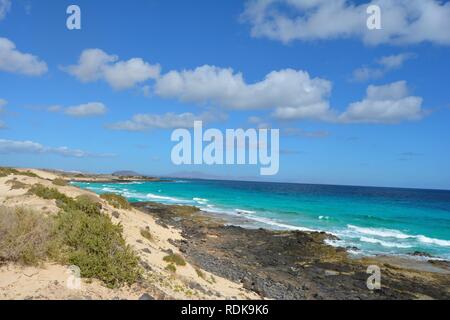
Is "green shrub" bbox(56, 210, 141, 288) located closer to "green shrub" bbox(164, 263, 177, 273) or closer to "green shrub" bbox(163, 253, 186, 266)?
"green shrub" bbox(164, 263, 177, 273)

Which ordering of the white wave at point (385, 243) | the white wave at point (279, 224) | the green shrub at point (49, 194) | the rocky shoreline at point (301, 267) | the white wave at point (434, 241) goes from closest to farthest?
1. the rocky shoreline at point (301, 267)
2. the green shrub at point (49, 194)
3. the white wave at point (385, 243)
4. the white wave at point (434, 241)
5. the white wave at point (279, 224)

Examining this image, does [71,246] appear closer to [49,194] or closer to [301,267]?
[49,194]

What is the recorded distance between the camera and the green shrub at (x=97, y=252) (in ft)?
33.1

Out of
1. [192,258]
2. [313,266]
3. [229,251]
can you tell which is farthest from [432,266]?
[192,258]

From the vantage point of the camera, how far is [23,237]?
Result: 396 inches

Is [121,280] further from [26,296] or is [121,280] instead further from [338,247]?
[338,247]

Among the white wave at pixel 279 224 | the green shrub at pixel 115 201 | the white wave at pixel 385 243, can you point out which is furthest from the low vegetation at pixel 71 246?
the white wave at pixel 279 224

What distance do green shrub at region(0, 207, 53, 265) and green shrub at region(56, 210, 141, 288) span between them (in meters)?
0.64

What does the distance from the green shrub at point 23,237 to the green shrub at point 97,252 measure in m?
0.64

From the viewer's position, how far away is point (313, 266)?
23.2 metres

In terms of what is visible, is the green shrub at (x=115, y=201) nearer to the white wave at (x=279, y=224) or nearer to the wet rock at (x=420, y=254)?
the white wave at (x=279, y=224)

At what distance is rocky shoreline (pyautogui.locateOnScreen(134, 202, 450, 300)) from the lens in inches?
708

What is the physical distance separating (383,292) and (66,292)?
607 inches

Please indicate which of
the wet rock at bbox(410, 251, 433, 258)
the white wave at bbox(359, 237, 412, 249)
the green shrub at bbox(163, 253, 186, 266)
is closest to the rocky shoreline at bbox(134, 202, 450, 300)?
the wet rock at bbox(410, 251, 433, 258)
